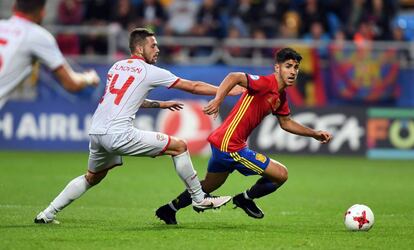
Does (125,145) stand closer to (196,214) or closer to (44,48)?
(44,48)

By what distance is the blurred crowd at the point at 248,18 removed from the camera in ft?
76.9

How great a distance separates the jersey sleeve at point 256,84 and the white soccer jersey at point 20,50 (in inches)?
86.1

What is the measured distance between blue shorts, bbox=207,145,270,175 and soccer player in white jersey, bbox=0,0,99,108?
6.51 ft

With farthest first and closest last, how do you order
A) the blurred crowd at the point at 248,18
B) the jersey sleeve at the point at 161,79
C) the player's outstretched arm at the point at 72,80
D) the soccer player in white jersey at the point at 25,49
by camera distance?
the blurred crowd at the point at 248,18
the jersey sleeve at the point at 161,79
the soccer player in white jersey at the point at 25,49
the player's outstretched arm at the point at 72,80

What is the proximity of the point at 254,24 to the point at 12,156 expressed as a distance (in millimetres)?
7155

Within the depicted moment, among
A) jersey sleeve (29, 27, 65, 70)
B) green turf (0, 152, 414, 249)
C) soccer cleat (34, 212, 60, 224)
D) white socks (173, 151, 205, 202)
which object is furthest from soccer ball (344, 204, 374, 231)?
jersey sleeve (29, 27, 65, 70)

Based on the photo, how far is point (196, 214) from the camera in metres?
12.0

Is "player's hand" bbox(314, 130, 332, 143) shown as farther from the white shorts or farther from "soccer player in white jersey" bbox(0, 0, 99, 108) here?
"soccer player in white jersey" bbox(0, 0, 99, 108)

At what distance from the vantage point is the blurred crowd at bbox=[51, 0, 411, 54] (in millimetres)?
23453

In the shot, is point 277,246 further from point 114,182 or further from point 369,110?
point 369,110

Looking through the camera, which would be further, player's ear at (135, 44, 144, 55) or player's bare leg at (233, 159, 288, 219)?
player's bare leg at (233, 159, 288, 219)

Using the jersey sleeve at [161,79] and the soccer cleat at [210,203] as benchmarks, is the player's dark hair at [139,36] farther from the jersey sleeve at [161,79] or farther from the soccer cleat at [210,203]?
the soccer cleat at [210,203]

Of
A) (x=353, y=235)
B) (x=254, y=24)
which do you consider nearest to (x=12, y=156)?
(x=254, y=24)

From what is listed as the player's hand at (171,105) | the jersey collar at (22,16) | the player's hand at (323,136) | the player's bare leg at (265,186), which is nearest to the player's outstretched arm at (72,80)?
the jersey collar at (22,16)
